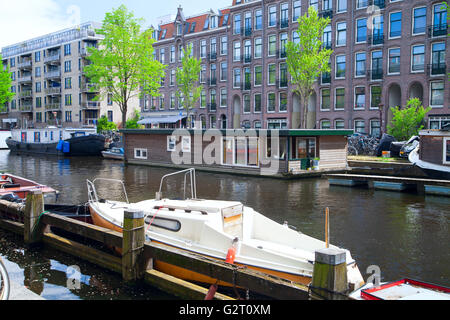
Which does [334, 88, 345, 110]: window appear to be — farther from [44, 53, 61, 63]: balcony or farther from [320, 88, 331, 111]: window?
[44, 53, 61, 63]: balcony

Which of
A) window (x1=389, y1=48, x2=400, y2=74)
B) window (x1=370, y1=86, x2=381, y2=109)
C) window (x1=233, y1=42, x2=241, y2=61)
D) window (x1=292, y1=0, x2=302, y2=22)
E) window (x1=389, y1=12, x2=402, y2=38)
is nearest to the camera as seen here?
window (x1=389, y1=12, x2=402, y2=38)

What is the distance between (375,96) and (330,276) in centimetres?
3760

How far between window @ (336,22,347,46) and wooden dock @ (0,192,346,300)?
121ft

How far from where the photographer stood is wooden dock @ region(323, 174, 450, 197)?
63.4 feet

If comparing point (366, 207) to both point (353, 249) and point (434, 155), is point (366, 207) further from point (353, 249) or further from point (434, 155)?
point (434, 155)

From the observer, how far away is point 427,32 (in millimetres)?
36688

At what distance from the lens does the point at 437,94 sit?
1438 inches

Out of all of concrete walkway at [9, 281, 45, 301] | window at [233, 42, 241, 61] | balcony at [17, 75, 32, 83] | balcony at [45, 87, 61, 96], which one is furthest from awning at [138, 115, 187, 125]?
concrete walkway at [9, 281, 45, 301]

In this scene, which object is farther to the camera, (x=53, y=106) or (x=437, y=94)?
(x=53, y=106)

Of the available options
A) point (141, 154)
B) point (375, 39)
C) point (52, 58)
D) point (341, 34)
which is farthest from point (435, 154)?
point (52, 58)

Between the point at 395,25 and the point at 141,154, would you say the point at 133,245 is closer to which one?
the point at 141,154

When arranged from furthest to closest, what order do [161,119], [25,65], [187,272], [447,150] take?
1. [25,65]
2. [161,119]
3. [447,150]
4. [187,272]
